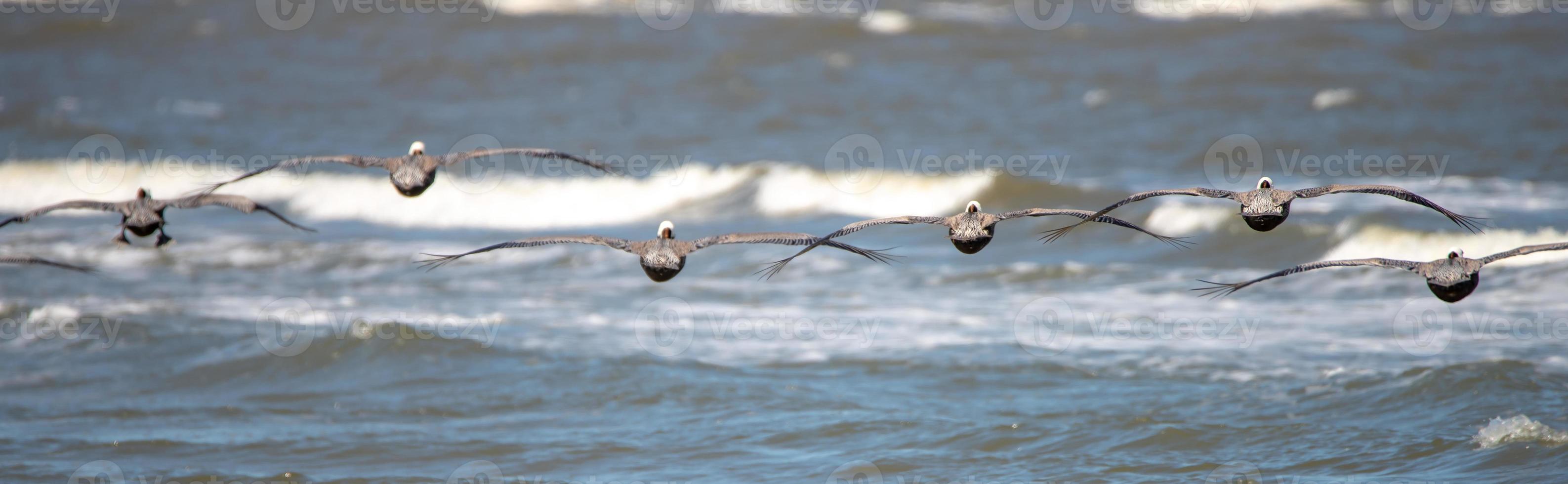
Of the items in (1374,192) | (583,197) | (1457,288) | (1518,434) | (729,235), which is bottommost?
(1518,434)

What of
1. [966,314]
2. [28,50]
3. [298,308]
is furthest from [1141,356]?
[28,50]

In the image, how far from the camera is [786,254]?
22.0m

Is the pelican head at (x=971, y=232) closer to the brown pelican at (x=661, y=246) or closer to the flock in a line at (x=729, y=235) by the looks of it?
the flock in a line at (x=729, y=235)

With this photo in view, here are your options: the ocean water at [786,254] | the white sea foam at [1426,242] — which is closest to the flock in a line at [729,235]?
the ocean water at [786,254]

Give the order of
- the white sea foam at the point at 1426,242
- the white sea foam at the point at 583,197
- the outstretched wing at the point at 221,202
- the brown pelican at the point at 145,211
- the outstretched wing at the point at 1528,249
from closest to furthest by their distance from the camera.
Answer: the outstretched wing at the point at 1528,249 < the outstretched wing at the point at 221,202 < the brown pelican at the point at 145,211 < the white sea foam at the point at 1426,242 < the white sea foam at the point at 583,197

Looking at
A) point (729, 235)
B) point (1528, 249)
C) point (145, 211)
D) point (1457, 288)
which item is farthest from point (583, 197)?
point (1528, 249)

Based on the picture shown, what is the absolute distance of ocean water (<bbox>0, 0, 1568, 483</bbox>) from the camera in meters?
12.8

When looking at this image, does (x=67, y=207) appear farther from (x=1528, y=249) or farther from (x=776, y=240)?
(x=1528, y=249)

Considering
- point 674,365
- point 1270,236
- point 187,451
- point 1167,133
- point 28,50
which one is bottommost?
point 187,451

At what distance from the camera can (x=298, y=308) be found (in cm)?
1881

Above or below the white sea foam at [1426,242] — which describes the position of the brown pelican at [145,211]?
below

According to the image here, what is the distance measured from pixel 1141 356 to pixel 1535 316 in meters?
4.89

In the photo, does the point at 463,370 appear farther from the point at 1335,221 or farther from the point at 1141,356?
the point at 1335,221

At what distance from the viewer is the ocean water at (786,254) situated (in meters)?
12.8
